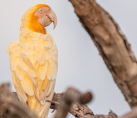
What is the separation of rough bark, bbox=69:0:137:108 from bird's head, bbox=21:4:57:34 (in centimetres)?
447

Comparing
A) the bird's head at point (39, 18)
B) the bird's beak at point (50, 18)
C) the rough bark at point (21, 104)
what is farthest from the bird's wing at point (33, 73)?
the rough bark at point (21, 104)

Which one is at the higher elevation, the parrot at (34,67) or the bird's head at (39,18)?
the bird's head at (39,18)

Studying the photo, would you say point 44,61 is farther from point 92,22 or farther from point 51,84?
point 92,22

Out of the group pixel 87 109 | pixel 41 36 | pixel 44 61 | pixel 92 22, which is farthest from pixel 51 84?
pixel 92 22

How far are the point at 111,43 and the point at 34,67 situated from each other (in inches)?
128

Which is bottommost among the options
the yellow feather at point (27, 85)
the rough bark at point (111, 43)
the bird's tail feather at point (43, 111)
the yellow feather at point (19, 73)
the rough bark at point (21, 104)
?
the bird's tail feather at point (43, 111)

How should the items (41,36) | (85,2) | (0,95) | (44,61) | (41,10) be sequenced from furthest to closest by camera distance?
1. (41,10)
2. (41,36)
3. (44,61)
4. (85,2)
5. (0,95)

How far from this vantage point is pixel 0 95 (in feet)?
6.79

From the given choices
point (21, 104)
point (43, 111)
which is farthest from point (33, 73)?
point (21, 104)

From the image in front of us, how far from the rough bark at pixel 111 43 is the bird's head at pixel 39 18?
4.47 m

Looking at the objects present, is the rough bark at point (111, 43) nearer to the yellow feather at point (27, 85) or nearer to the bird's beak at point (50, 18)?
the yellow feather at point (27, 85)

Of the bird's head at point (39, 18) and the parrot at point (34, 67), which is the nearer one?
the parrot at point (34, 67)

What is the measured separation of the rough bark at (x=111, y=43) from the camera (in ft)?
8.85

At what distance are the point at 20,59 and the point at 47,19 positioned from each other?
247cm
